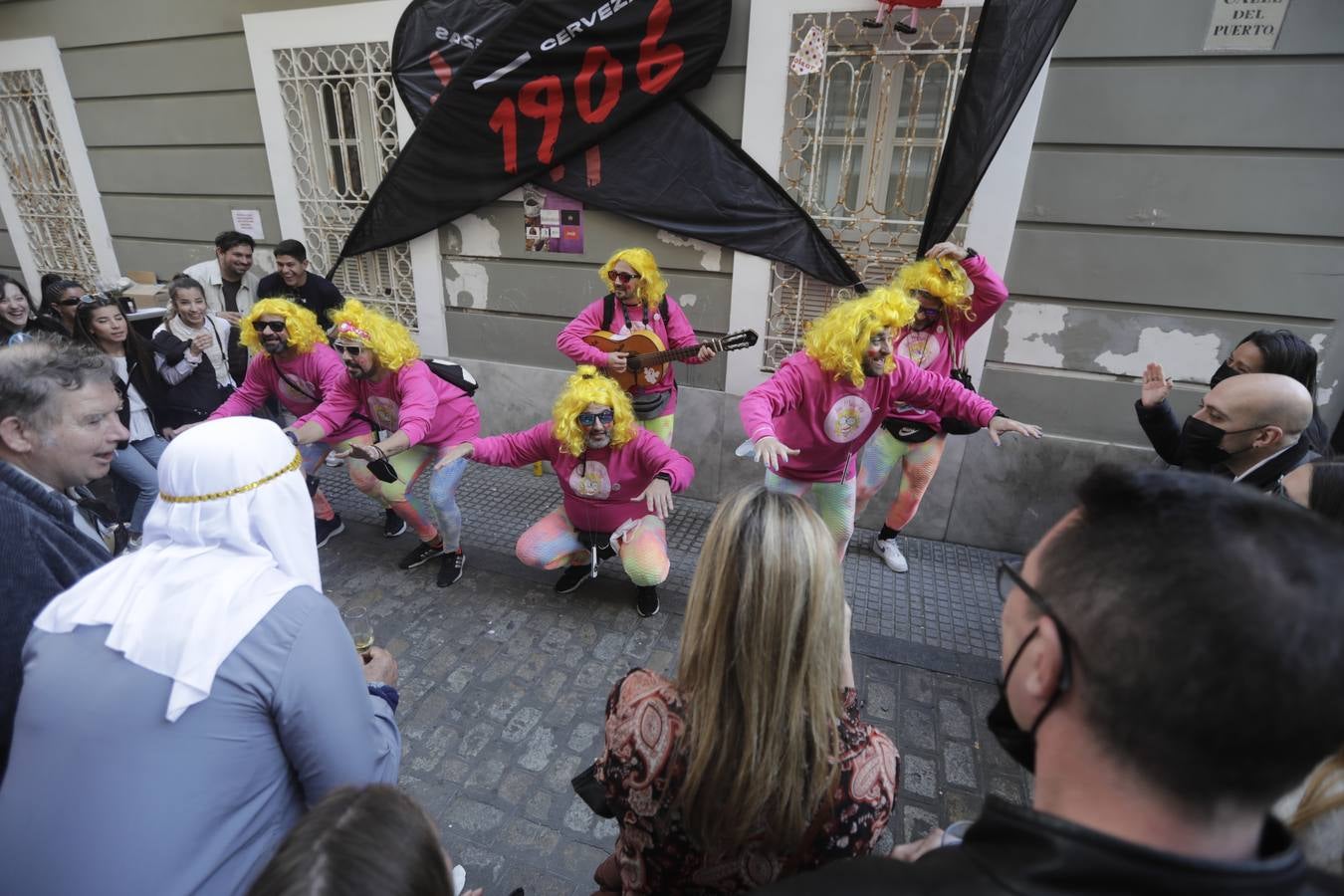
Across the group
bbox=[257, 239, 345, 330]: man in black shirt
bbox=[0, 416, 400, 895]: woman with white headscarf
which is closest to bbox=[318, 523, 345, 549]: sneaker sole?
bbox=[257, 239, 345, 330]: man in black shirt

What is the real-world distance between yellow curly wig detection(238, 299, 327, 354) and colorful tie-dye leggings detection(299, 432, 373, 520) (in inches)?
27.2

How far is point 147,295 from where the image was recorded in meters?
6.25

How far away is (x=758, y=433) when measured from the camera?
316cm

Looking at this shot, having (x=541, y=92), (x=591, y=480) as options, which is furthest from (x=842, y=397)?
(x=541, y=92)

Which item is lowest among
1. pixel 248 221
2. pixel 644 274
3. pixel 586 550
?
pixel 586 550

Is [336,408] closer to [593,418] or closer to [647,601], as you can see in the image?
[593,418]

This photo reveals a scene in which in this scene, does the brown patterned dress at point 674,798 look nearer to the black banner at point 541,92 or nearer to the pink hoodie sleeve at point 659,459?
the pink hoodie sleeve at point 659,459

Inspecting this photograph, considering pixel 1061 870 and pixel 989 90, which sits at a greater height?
pixel 989 90

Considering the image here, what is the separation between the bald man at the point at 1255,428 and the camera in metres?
2.41

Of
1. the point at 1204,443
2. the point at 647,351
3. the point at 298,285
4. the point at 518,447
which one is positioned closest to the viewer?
the point at 1204,443

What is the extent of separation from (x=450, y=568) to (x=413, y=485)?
69cm

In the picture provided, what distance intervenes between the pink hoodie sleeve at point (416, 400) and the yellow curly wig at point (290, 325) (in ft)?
2.61

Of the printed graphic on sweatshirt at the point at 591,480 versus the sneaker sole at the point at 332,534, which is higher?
the printed graphic on sweatshirt at the point at 591,480

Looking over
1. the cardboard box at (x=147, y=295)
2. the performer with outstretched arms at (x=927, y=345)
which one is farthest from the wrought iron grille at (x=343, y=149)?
the performer with outstretched arms at (x=927, y=345)
